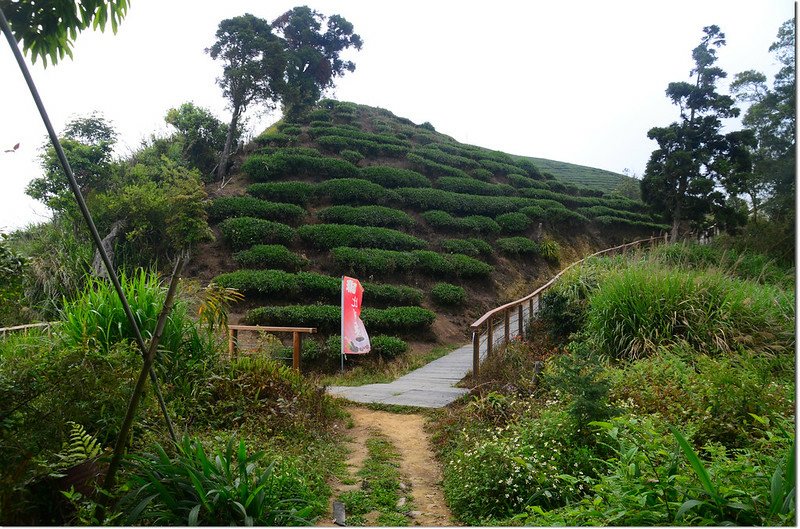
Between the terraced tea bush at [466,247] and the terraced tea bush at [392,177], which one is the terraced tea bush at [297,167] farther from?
the terraced tea bush at [466,247]

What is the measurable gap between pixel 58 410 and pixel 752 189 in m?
3.71

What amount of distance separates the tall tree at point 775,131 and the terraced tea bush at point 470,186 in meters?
A: 14.9

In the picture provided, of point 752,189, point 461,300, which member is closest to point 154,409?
point 752,189

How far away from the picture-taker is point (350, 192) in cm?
1493

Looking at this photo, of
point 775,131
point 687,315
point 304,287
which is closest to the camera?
point 775,131

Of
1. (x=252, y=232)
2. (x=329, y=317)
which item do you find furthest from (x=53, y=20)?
(x=252, y=232)

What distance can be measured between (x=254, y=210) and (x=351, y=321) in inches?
225

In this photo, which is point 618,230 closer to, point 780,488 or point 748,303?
point 748,303

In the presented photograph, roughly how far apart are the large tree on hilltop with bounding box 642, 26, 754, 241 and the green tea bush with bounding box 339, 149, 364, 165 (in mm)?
13325

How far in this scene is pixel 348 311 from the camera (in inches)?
327

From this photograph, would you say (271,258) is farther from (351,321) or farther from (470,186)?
(470,186)

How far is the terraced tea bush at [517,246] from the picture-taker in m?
15.4

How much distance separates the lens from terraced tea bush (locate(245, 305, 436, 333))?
391 inches

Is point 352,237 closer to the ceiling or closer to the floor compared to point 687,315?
closer to the ceiling
